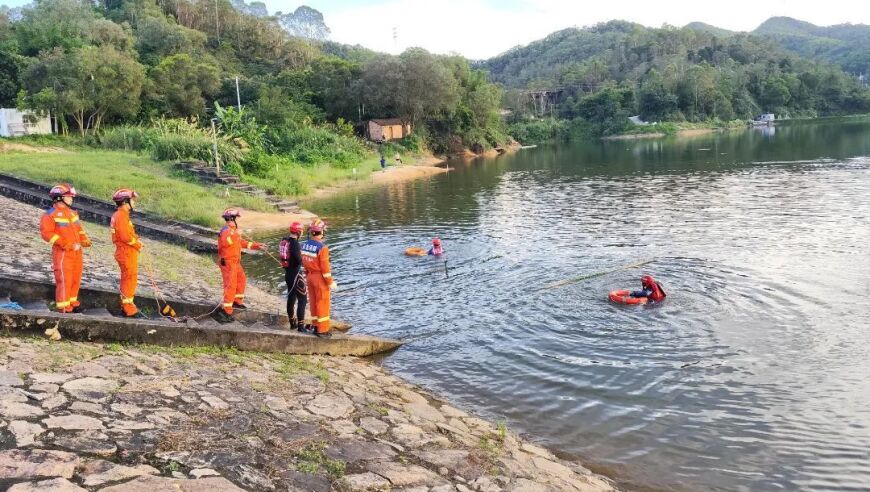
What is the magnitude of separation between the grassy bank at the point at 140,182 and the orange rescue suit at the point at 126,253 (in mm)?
14317

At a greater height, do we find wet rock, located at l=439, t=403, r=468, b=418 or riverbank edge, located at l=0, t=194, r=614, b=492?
riverbank edge, located at l=0, t=194, r=614, b=492

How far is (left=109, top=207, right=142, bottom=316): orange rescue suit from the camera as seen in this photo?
34.7 ft

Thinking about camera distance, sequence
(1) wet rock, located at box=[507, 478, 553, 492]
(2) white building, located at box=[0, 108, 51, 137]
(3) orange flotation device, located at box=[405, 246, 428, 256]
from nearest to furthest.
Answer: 1. (1) wet rock, located at box=[507, 478, 553, 492]
2. (3) orange flotation device, located at box=[405, 246, 428, 256]
3. (2) white building, located at box=[0, 108, 51, 137]

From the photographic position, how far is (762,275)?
17.0 meters

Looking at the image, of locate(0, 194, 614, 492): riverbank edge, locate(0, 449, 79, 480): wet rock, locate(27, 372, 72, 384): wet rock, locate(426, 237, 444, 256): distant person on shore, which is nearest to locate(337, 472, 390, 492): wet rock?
locate(0, 194, 614, 492): riverbank edge

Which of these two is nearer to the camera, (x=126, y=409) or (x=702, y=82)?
(x=126, y=409)

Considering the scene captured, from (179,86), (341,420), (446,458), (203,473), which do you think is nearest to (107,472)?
(203,473)

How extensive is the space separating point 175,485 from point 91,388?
249 cm

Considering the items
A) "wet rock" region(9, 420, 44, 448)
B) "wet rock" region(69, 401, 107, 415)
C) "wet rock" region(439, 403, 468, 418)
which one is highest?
"wet rock" region(9, 420, 44, 448)

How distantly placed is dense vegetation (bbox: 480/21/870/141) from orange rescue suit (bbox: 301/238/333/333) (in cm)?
10097

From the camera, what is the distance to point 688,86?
403 ft

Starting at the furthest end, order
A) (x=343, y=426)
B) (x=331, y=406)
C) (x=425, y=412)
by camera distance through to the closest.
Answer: (x=425, y=412) < (x=331, y=406) < (x=343, y=426)

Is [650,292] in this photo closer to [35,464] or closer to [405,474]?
[405,474]

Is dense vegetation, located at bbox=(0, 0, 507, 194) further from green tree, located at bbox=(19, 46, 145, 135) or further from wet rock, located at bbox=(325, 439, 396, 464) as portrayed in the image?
wet rock, located at bbox=(325, 439, 396, 464)
